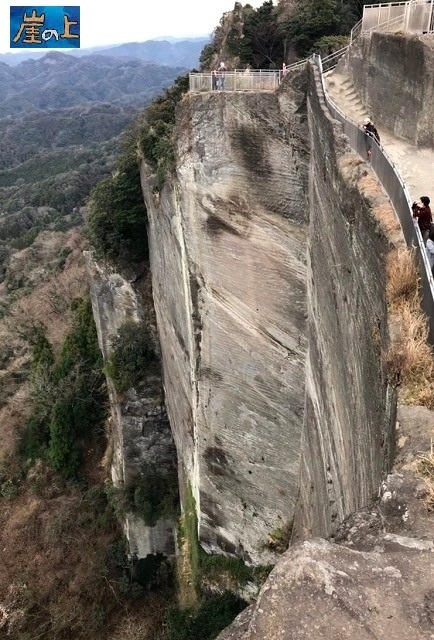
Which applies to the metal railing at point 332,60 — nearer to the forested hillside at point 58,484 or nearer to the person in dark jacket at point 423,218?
the person in dark jacket at point 423,218

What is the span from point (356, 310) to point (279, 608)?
457 centimetres

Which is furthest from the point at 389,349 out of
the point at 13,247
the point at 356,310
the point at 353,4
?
the point at 13,247

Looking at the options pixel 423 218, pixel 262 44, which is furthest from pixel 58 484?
pixel 423 218

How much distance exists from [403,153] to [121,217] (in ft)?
40.7

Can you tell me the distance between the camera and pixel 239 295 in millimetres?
14531

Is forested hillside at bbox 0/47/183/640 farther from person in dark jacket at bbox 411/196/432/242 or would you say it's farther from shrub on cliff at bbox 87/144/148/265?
person in dark jacket at bbox 411/196/432/242

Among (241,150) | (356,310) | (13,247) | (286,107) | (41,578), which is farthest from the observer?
(13,247)

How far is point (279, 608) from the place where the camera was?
3342mm

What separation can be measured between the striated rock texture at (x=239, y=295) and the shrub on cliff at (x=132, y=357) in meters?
3.09

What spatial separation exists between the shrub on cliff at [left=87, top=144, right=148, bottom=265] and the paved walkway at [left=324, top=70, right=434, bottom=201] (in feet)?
29.1

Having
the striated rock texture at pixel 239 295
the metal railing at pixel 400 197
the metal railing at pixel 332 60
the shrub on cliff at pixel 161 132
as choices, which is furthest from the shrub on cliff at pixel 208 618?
the metal railing at pixel 332 60

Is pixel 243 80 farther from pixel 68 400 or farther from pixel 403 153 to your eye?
pixel 68 400

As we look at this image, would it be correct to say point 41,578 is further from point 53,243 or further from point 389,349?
point 53,243

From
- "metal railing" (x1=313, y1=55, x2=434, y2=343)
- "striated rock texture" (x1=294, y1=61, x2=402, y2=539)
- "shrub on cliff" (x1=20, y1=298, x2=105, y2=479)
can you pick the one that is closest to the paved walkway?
"metal railing" (x1=313, y1=55, x2=434, y2=343)
